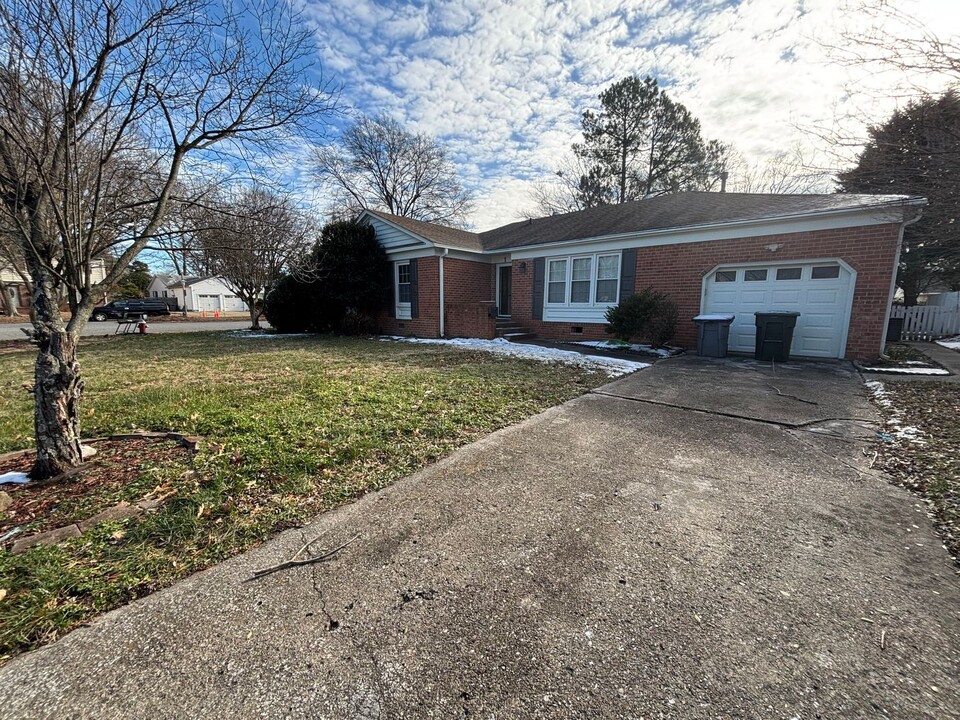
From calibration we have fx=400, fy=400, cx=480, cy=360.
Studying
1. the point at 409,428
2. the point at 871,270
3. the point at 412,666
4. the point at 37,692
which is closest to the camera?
the point at 37,692

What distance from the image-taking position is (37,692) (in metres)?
1.39

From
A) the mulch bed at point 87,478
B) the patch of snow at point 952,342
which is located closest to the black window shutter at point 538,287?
the mulch bed at point 87,478

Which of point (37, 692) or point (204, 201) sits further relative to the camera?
point (204, 201)

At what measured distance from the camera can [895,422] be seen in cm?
442

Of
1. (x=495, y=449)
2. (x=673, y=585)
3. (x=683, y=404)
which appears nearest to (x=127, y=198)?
(x=495, y=449)

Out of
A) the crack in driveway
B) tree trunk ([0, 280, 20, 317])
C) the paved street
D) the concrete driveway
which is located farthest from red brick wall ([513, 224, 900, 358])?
tree trunk ([0, 280, 20, 317])

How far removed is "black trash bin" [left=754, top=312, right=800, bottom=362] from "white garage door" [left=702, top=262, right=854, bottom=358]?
65cm

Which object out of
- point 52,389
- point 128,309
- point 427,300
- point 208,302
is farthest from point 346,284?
point 208,302

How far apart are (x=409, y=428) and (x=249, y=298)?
17.1m

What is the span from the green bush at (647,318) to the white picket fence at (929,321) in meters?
10.2

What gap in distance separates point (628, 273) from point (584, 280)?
1.36 metres

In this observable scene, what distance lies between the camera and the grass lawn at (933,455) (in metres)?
2.61

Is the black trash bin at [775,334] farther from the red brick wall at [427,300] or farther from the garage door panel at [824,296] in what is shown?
the red brick wall at [427,300]

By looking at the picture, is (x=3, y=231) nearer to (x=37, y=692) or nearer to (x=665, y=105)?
(x=37, y=692)
